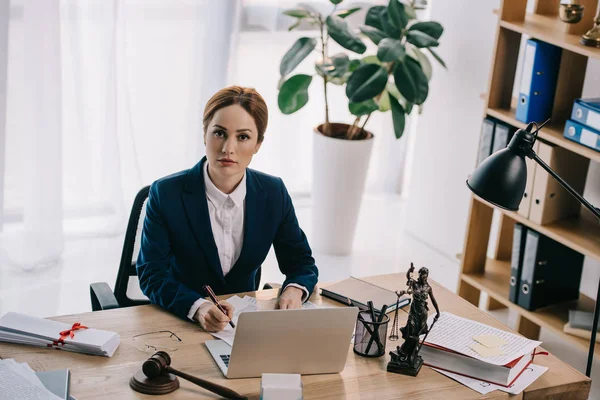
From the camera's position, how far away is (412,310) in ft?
7.00

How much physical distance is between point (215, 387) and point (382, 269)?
106 inches

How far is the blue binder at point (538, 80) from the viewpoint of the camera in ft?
11.2

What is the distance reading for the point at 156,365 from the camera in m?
1.94

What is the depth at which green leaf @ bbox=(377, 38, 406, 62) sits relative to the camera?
3.93 meters

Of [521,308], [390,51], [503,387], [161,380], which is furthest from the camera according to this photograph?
[390,51]

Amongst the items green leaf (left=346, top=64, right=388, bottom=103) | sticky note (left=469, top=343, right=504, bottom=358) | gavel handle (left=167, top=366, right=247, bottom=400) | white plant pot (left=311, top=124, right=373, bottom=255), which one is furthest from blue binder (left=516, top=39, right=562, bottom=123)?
gavel handle (left=167, top=366, right=247, bottom=400)


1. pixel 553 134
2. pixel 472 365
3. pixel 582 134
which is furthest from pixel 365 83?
pixel 472 365

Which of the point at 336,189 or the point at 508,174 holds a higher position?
the point at 508,174

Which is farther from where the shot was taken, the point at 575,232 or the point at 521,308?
the point at 521,308

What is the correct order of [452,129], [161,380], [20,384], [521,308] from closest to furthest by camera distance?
1. [20,384]
2. [161,380]
3. [521,308]
4. [452,129]

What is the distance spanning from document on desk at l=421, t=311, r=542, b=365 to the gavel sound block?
573 millimetres

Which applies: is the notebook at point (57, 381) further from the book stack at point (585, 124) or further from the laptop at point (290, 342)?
the book stack at point (585, 124)

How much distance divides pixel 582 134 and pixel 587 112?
0.09 metres

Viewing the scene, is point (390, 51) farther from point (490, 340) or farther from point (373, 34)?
point (490, 340)
